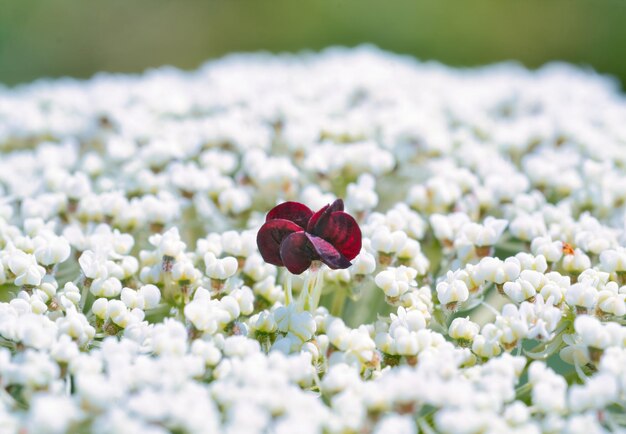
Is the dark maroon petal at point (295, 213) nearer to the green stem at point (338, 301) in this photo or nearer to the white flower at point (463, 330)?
the green stem at point (338, 301)

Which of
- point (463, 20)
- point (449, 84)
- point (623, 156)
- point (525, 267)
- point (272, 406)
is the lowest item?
point (272, 406)

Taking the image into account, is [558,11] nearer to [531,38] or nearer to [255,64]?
[531,38]

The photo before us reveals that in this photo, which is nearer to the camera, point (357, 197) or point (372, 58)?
point (357, 197)

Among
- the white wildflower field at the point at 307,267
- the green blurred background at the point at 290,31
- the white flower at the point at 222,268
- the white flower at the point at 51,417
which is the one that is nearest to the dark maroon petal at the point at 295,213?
the white wildflower field at the point at 307,267

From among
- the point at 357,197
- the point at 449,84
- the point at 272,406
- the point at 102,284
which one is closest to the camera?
the point at 272,406

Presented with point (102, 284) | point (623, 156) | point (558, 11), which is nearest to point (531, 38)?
point (558, 11)

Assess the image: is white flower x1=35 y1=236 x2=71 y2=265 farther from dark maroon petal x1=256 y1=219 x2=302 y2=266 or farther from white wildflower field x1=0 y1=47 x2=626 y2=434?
dark maroon petal x1=256 y1=219 x2=302 y2=266

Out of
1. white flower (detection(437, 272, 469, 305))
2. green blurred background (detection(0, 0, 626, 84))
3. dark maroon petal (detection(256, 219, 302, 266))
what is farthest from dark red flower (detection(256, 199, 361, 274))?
green blurred background (detection(0, 0, 626, 84))
